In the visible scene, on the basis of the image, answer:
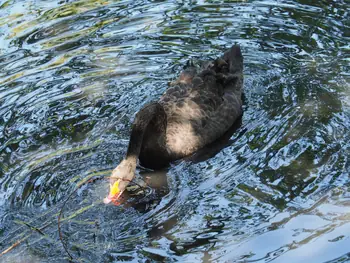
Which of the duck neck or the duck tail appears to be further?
the duck tail

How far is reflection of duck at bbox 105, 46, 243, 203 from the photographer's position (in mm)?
5918

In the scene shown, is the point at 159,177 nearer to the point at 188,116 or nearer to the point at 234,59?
the point at 188,116

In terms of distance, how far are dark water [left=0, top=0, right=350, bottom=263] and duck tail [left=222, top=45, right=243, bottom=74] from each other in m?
0.25

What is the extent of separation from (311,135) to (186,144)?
1.28 m

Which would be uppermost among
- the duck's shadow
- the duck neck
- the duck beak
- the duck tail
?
the duck neck

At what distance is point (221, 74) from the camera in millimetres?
7207

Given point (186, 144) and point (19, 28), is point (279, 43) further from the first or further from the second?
point (19, 28)

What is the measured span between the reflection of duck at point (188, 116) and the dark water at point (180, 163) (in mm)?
220

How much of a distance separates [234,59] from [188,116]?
1.33 metres

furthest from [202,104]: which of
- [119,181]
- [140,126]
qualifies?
[119,181]

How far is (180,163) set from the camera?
250 inches

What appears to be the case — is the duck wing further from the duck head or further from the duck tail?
the duck head

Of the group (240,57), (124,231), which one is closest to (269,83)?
(240,57)

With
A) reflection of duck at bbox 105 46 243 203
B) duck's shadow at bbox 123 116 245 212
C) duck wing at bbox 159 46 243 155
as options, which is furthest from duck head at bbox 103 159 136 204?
duck wing at bbox 159 46 243 155
